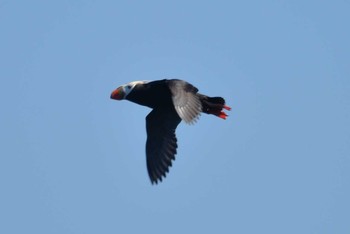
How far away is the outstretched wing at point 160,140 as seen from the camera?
59.9ft

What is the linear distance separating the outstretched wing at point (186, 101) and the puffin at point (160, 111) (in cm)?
2

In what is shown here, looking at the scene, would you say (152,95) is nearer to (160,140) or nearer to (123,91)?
(123,91)

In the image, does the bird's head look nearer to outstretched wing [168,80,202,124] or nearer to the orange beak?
the orange beak

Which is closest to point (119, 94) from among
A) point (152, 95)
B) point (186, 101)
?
point (152, 95)

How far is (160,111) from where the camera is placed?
1839cm

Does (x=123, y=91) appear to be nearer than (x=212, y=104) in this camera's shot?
No

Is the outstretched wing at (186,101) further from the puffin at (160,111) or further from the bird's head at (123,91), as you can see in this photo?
the bird's head at (123,91)

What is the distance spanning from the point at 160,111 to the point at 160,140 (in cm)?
53

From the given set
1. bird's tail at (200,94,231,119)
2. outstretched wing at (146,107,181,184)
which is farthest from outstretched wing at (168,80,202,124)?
outstretched wing at (146,107,181,184)

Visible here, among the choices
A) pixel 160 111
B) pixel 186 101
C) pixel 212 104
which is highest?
pixel 212 104

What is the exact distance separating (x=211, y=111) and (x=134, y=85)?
4.73ft

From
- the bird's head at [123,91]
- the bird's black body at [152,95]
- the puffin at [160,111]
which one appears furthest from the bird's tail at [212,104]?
the bird's head at [123,91]

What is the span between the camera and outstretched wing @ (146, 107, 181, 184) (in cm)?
1825

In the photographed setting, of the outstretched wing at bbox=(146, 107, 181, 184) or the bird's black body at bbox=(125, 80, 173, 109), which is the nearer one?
the bird's black body at bbox=(125, 80, 173, 109)
